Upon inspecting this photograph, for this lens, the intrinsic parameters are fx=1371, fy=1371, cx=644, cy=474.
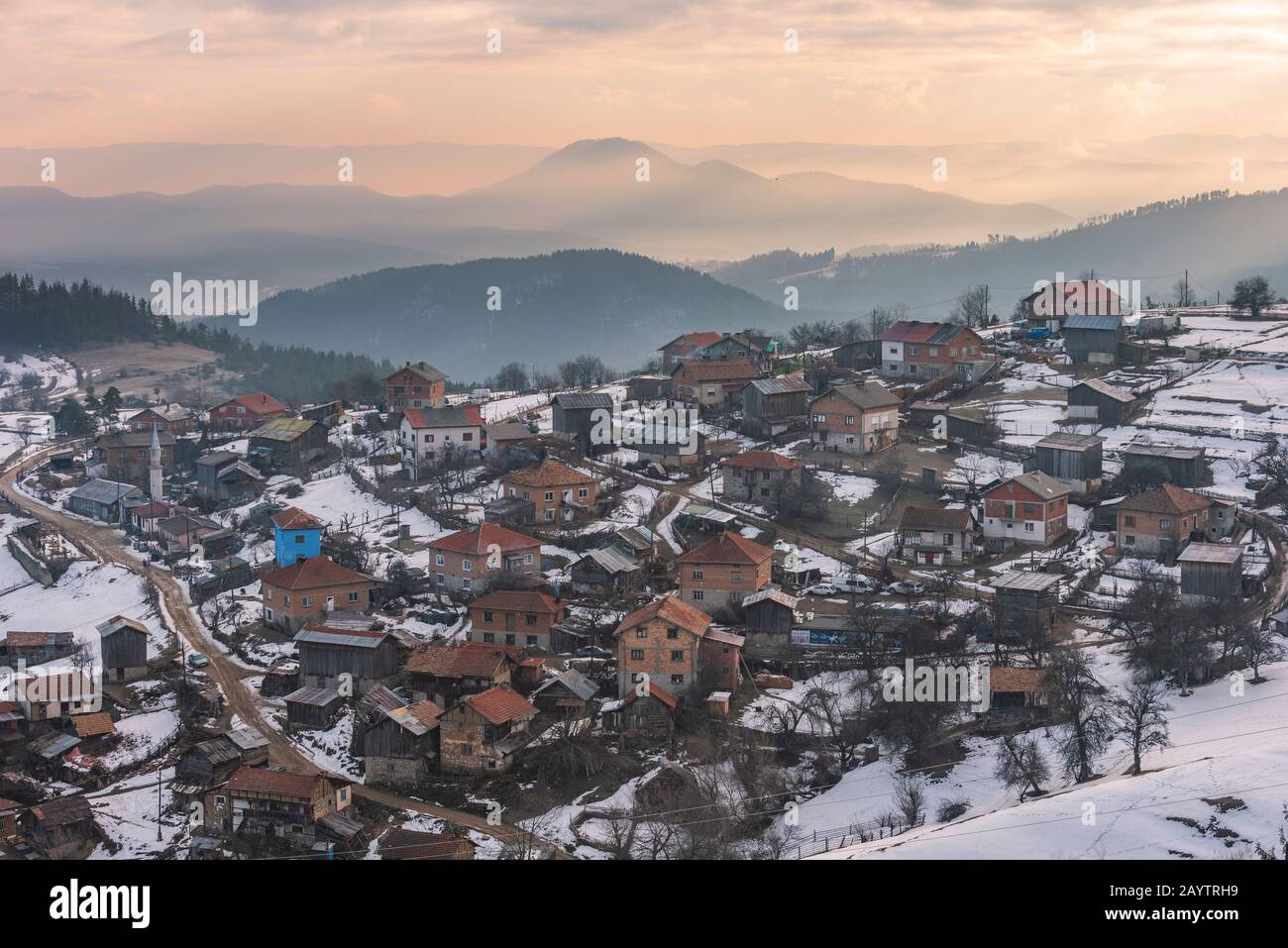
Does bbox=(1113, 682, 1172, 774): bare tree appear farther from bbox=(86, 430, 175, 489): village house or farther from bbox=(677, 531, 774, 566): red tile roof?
bbox=(86, 430, 175, 489): village house

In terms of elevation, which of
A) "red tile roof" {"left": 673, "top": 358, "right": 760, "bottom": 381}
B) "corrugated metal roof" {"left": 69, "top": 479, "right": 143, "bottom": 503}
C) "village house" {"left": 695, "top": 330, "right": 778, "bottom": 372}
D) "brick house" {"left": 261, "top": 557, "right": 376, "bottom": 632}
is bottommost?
"brick house" {"left": 261, "top": 557, "right": 376, "bottom": 632}

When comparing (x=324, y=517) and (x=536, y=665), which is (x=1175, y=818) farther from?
(x=324, y=517)

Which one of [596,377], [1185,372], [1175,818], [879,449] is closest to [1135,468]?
[879,449]

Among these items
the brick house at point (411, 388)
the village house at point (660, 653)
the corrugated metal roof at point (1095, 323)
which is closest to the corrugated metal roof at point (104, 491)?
the brick house at point (411, 388)

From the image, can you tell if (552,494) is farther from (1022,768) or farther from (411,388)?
(1022,768)

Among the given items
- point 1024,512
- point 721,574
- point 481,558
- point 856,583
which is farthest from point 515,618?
point 1024,512

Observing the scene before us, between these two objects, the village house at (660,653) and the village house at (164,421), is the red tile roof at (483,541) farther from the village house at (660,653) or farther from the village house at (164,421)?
the village house at (164,421)

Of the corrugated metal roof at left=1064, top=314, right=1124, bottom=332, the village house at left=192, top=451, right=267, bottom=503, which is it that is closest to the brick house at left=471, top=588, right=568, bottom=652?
the village house at left=192, top=451, right=267, bottom=503
